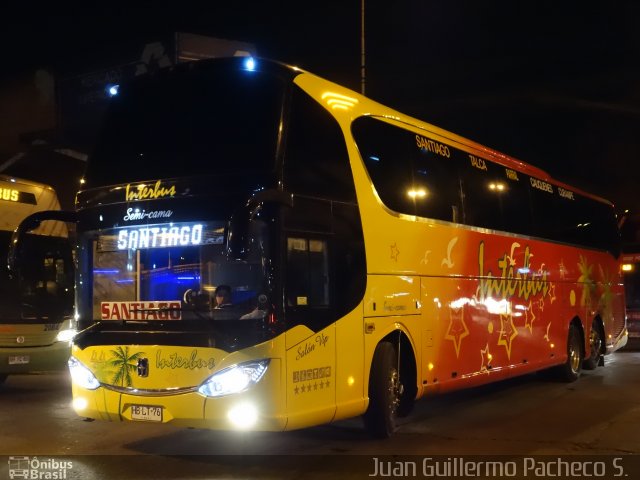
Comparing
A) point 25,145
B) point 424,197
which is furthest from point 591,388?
point 25,145

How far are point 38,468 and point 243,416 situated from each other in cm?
216

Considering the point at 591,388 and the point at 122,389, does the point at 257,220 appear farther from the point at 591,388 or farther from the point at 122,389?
the point at 591,388

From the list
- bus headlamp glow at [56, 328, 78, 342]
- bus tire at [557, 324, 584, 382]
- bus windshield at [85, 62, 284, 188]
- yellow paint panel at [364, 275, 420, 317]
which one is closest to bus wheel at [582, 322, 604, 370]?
bus tire at [557, 324, 584, 382]

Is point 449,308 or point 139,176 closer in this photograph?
point 139,176

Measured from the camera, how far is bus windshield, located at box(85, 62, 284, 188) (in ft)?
23.2

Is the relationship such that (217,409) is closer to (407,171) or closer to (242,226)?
(242,226)

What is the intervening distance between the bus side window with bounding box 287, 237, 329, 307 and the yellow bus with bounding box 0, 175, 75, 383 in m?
7.05

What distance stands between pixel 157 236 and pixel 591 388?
362 inches

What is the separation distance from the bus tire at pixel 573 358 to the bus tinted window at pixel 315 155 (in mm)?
8027

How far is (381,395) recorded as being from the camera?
8.30 metres

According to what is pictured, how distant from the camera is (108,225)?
746 centimetres

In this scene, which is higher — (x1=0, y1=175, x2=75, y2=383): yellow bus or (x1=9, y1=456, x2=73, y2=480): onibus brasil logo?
(x1=0, y1=175, x2=75, y2=383): yellow bus

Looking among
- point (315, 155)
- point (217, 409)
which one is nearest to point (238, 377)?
point (217, 409)

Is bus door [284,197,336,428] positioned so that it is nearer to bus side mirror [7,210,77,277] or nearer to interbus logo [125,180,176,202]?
interbus logo [125,180,176,202]
